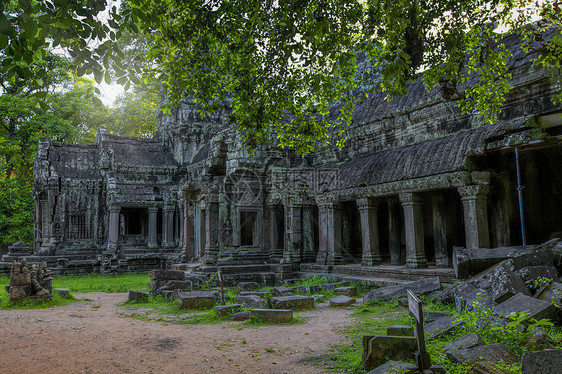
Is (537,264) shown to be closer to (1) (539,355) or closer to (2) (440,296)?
(2) (440,296)

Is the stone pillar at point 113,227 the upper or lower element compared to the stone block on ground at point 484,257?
upper

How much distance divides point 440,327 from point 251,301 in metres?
5.10

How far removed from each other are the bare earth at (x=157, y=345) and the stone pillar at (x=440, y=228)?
407 centimetres

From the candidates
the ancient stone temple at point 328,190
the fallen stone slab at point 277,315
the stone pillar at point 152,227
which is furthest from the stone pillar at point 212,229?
the stone pillar at point 152,227

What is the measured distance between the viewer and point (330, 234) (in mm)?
13945

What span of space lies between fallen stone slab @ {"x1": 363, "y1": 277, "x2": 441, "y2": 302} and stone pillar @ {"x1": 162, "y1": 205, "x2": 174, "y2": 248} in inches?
614

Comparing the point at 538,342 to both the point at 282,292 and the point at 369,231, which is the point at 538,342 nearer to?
the point at 282,292

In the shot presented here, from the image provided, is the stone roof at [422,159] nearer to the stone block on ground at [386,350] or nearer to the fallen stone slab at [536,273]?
the fallen stone slab at [536,273]

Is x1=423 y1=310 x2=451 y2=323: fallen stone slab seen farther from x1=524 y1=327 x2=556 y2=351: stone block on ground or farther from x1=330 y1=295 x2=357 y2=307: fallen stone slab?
x1=330 y1=295 x2=357 y2=307: fallen stone slab

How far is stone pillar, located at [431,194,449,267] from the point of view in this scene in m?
11.7

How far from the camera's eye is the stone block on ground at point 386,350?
182 inches

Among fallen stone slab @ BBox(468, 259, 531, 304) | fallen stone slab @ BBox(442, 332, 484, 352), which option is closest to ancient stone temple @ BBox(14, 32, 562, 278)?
fallen stone slab @ BBox(468, 259, 531, 304)

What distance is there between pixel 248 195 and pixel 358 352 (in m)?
9.86

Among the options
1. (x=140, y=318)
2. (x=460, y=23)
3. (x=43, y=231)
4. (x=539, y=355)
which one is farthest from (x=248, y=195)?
(x=43, y=231)
